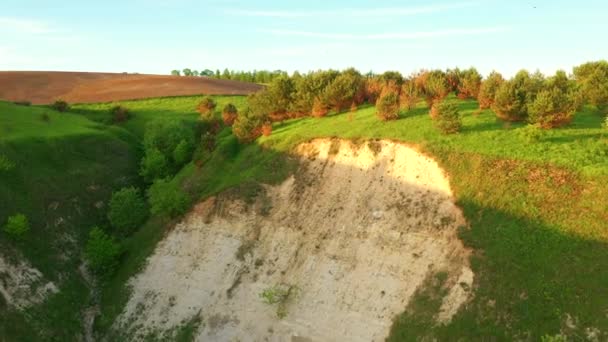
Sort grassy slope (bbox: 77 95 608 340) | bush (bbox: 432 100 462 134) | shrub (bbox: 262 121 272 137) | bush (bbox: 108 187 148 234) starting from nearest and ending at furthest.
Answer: grassy slope (bbox: 77 95 608 340) < bush (bbox: 432 100 462 134) < bush (bbox: 108 187 148 234) < shrub (bbox: 262 121 272 137)

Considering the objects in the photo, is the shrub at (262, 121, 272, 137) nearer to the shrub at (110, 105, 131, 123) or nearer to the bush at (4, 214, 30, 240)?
the bush at (4, 214, 30, 240)

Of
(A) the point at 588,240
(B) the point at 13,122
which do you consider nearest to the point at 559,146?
(A) the point at 588,240

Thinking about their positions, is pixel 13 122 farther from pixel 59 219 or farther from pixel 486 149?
pixel 486 149

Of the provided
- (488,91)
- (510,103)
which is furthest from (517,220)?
(488,91)

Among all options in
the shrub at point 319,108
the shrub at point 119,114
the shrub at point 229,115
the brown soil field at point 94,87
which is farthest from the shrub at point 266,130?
the brown soil field at point 94,87

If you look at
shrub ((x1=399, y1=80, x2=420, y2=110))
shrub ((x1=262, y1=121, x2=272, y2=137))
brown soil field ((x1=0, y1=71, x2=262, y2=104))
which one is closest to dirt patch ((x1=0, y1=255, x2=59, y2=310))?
shrub ((x1=262, y1=121, x2=272, y2=137))

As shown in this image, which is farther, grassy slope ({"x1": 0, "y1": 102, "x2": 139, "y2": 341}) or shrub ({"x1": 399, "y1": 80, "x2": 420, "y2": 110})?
shrub ({"x1": 399, "y1": 80, "x2": 420, "y2": 110})

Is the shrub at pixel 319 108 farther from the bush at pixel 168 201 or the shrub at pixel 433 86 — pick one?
the bush at pixel 168 201

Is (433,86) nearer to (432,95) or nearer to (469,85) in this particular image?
(432,95)
